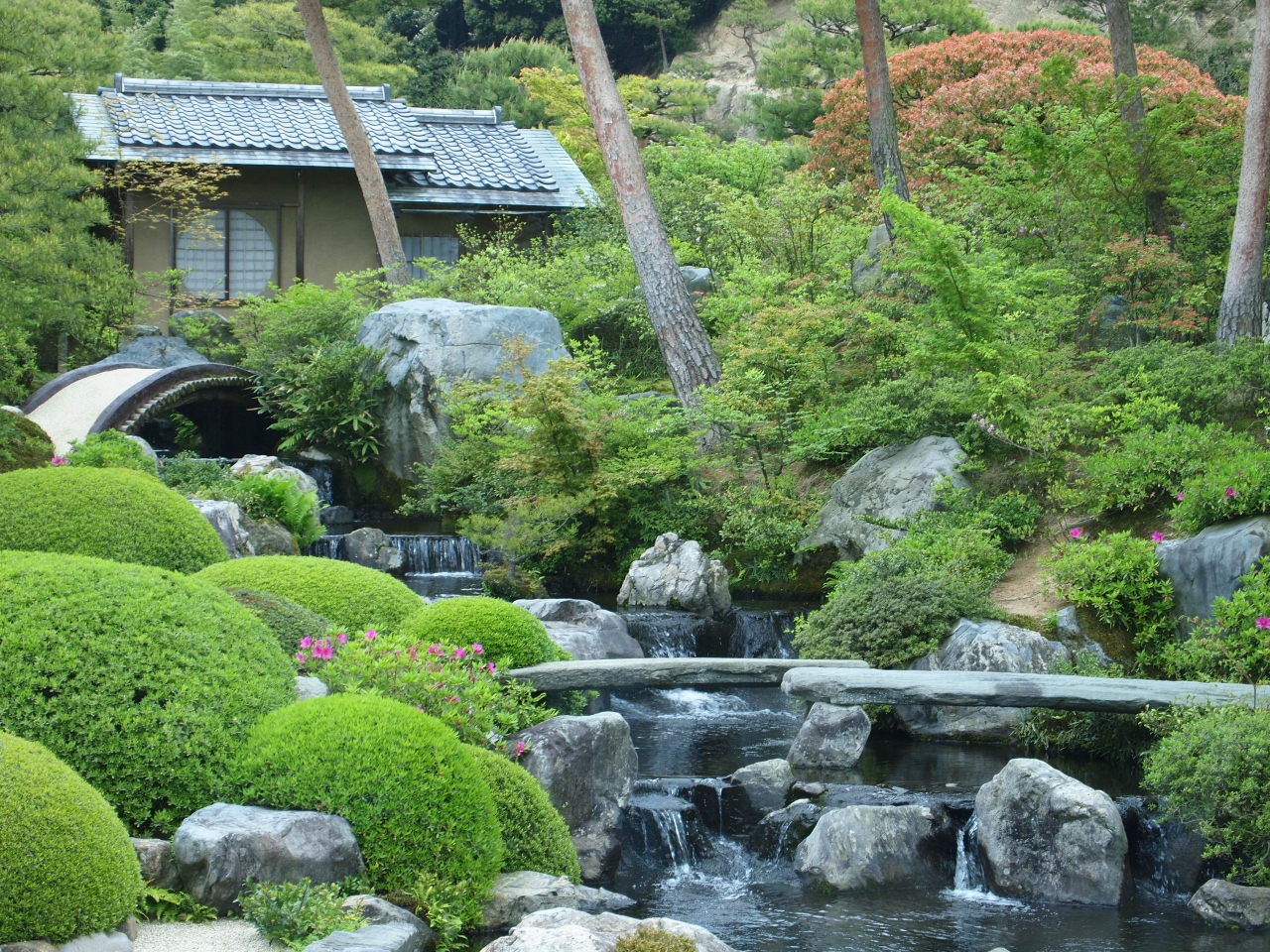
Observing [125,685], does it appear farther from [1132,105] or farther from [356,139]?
[356,139]

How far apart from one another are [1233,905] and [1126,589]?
3.65 meters

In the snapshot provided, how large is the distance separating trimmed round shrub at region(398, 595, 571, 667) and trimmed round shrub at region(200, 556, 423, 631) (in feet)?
1.32

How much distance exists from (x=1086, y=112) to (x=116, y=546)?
1215 cm

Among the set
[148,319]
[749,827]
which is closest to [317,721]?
[749,827]

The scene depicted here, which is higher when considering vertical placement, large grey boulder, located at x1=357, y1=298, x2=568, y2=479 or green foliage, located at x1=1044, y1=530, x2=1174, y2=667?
large grey boulder, located at x1=357, y1=298, x2=568, y2=479

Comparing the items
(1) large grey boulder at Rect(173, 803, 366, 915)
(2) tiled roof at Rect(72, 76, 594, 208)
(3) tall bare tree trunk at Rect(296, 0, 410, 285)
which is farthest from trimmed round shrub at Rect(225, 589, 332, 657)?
(2) tiled roof at Rect(72, 76, 594, 208)

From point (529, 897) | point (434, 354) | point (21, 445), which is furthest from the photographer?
point (434, 354)

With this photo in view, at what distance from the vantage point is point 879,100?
15.7 m

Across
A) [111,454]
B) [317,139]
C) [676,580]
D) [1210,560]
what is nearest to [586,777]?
[1210,560]

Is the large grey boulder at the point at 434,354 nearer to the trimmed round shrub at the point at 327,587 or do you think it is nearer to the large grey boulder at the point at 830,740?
the trimmed round shrub at the point at 327,587

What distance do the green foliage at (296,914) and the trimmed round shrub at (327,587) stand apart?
351 centimetres

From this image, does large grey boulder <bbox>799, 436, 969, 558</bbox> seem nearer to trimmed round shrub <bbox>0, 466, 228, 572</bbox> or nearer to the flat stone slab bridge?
the flat stone slab bridge

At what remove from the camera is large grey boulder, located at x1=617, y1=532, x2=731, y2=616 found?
1184 centimetres

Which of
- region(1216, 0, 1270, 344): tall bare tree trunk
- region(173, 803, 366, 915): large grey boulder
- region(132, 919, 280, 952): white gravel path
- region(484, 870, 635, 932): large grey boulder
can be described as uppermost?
region(1216, 0, 1270, 344): tall bare tree trunk
